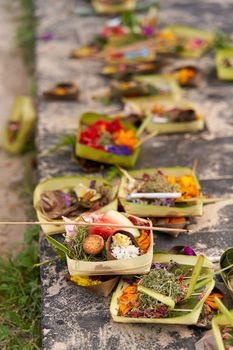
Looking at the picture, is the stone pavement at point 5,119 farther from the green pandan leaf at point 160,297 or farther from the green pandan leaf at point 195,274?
the green pandan leaf at point 195,274

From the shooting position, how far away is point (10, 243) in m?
4.39

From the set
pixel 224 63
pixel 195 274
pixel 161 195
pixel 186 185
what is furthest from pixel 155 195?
pixel 224 63

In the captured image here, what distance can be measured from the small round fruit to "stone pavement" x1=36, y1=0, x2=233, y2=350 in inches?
9.6

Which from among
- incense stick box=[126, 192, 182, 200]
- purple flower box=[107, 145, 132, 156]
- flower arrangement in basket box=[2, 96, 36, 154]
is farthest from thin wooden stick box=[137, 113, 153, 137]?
flower arrangement in basket box=[2, 96, 36, 154]

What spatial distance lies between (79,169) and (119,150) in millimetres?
346

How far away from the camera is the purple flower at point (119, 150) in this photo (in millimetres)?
4312

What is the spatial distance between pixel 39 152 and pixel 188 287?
1940 millimetres

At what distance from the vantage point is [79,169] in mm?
4500

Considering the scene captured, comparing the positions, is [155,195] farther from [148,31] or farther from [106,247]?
[148,31]

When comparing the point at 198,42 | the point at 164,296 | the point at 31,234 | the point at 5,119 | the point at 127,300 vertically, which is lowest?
the point at 5,119

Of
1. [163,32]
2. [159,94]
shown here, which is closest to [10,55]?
[163,32]

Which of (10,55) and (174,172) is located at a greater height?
(174,172)

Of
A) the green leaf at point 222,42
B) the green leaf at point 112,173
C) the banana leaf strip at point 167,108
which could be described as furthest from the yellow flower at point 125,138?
the green leaf at point 222,42

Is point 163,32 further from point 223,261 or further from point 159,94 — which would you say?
point 223,261
